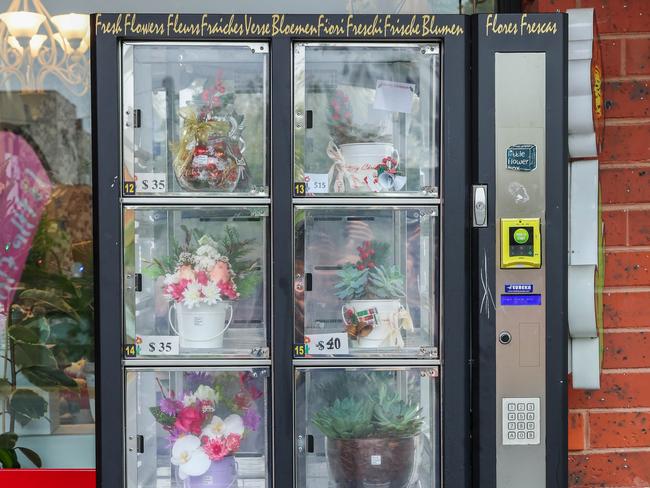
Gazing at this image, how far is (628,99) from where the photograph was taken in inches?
121

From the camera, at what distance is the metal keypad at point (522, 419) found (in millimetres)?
2586

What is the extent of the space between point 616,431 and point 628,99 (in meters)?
1.36

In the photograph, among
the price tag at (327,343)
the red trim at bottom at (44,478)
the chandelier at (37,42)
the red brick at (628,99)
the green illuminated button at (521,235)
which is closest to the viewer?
the green illuminated button at (521,235)

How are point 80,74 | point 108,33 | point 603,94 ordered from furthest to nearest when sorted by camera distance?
1. point 80,74
2. point 603,94
3. point 108,33

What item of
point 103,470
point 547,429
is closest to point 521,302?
point 547,429

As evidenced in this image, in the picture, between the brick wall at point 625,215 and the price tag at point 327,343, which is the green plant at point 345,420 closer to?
the price tag at point 327,343

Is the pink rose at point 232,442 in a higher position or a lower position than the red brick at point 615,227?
lower

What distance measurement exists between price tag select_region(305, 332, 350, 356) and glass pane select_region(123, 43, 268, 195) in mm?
574

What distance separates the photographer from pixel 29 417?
3.44 metres

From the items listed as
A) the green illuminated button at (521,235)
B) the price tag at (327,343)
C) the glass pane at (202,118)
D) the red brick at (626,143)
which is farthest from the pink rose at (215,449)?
the red brick at (626,143)

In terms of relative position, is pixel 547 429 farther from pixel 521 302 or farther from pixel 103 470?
pixel 103 470

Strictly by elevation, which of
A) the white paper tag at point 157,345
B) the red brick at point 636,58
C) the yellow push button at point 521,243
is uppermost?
the red brick at point 636,58

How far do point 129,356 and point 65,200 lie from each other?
3.59ft

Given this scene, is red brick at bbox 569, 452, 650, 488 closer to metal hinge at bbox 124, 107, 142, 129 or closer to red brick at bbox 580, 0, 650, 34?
red brick at bbox 580, 0, 650, 34
